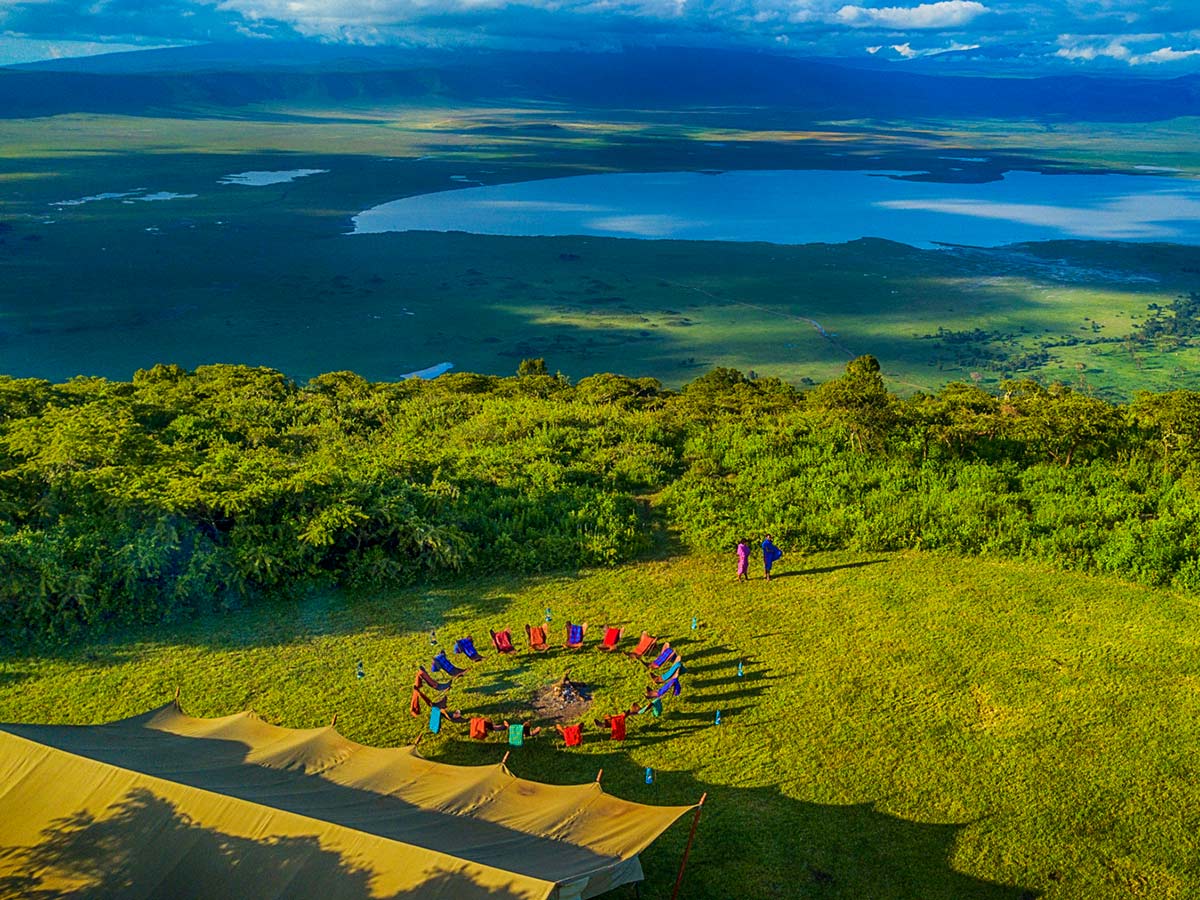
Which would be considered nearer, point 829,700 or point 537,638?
point 829,700

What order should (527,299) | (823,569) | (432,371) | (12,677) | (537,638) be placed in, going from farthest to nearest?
(527,299), (432,371), (823,569), (537,638), (12,677)

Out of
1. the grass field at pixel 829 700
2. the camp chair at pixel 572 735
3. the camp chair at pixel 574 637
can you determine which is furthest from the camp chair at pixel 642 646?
the camp chair at pixel 572 735

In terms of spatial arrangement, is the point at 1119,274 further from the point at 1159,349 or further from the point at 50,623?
the point at 50,623

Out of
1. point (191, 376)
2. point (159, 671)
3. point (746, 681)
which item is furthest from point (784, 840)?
point (191, 376)

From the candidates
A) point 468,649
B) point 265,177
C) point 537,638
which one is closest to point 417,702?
point 468,649

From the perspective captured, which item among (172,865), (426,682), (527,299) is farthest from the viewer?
(527,299)

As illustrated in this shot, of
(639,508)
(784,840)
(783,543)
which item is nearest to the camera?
(784,840)

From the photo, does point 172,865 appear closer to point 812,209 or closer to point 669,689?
point 669,689
